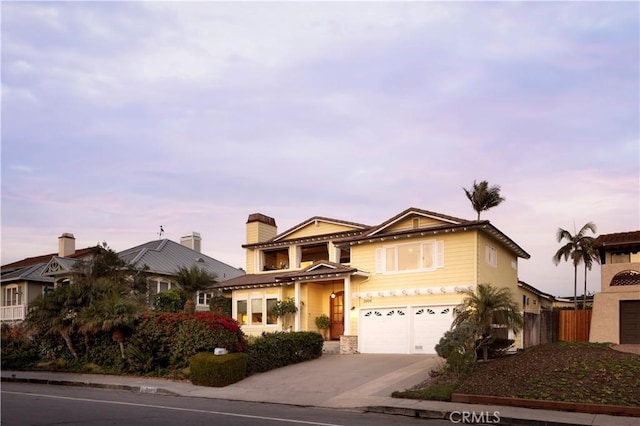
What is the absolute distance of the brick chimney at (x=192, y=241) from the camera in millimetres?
49375

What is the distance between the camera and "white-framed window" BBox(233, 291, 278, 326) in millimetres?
32688

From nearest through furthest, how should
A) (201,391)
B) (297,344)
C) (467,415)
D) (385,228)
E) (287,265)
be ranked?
(467,415) < (201,391) < (297,344) < (385,228) < (287,265)

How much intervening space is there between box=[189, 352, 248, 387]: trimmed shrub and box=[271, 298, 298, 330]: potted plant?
31.8ft

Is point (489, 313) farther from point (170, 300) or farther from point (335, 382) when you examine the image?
point (170, 300)

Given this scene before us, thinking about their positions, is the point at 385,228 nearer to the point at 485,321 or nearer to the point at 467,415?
the point at 485,321

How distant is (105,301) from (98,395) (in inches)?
265

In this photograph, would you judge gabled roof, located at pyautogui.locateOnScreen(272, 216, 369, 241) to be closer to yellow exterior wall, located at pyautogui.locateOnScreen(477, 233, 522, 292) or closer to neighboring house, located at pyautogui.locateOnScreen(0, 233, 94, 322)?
yellow exterior wall, located at pyautogui.locateOnScreen(477, 233, 522, 292)

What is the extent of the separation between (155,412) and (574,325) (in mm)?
20117

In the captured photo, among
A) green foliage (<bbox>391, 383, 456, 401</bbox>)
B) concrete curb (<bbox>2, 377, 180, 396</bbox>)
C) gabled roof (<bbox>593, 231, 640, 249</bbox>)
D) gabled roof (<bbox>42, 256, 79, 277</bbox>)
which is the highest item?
gabled roof (<bbox>593, 231, 640, 249</bbox>)

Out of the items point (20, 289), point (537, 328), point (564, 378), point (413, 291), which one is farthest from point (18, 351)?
point (537, 328)

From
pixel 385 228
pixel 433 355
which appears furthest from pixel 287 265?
pixel 433 355

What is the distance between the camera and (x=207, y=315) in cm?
2297

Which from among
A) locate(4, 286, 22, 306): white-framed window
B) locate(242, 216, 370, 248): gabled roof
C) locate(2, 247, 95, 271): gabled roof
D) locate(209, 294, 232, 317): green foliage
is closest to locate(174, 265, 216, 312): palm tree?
locate(209, 294, 232, 317): green foliage

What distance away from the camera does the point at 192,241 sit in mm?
49344
